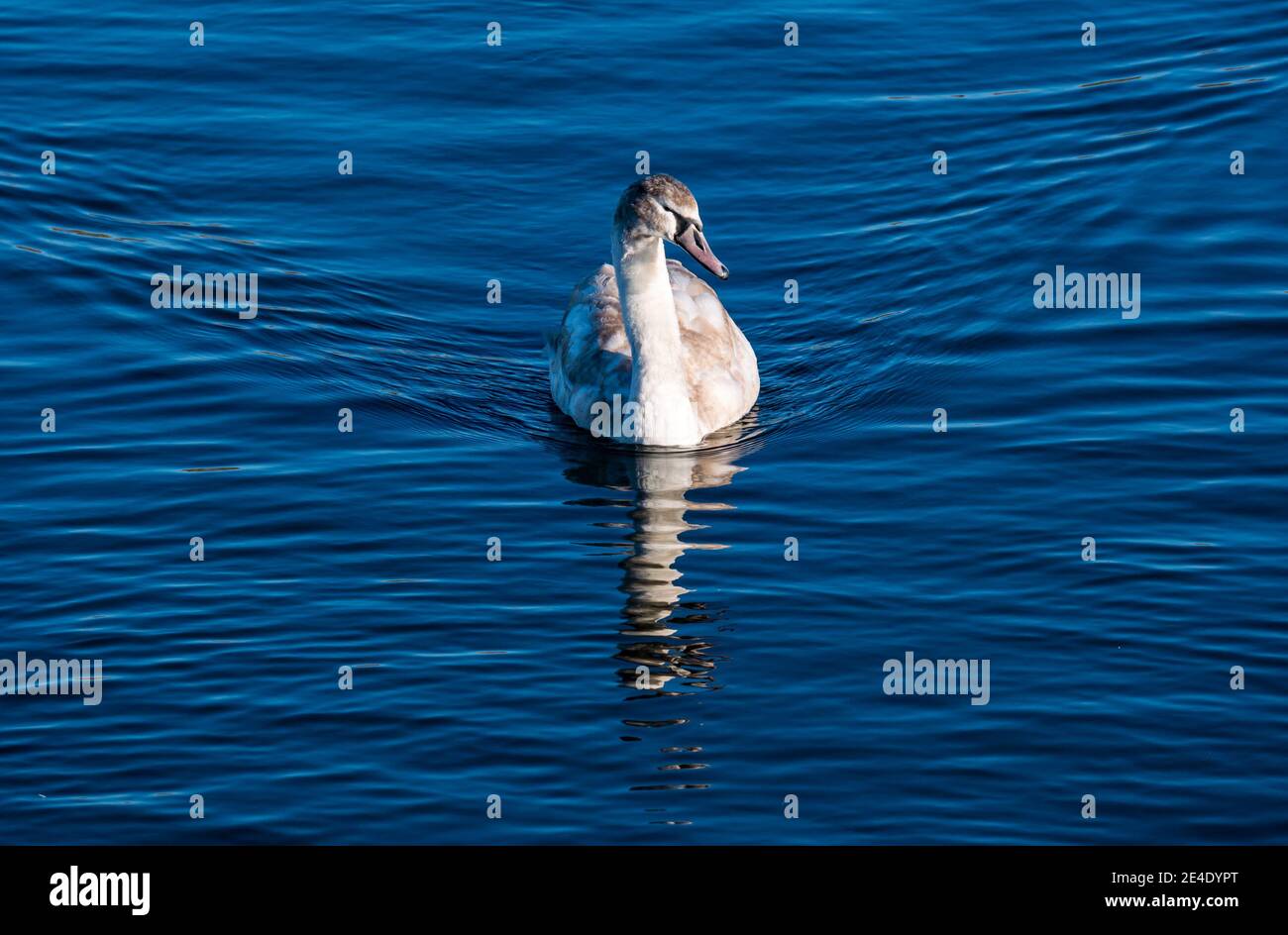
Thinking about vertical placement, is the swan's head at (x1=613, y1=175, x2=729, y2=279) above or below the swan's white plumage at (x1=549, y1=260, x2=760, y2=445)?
above

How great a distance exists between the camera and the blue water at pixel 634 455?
546 inches

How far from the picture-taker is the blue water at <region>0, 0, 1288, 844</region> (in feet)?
45.5

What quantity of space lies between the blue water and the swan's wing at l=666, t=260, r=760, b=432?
0.57 m

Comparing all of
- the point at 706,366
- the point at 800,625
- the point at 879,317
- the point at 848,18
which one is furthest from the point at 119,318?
the point at 848,18

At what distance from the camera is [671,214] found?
61.9ft

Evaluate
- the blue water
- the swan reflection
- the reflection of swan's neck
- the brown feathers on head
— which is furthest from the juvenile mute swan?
the reflection of swan's neck

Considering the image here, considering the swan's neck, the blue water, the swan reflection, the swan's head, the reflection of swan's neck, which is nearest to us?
the blue water

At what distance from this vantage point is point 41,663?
1514cm

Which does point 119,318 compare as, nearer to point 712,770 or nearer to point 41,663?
point 41,663

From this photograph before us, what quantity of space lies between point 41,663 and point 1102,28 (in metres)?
18.9

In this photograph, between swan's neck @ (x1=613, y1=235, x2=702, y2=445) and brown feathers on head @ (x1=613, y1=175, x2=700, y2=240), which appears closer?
brown feathers on head @ (x1=613, y1=175, x2=700, y2=240)

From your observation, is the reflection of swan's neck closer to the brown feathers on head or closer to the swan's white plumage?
the swan's white plumage

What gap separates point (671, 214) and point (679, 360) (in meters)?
1.33

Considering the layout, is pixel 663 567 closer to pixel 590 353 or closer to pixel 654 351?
pixel 654 351
